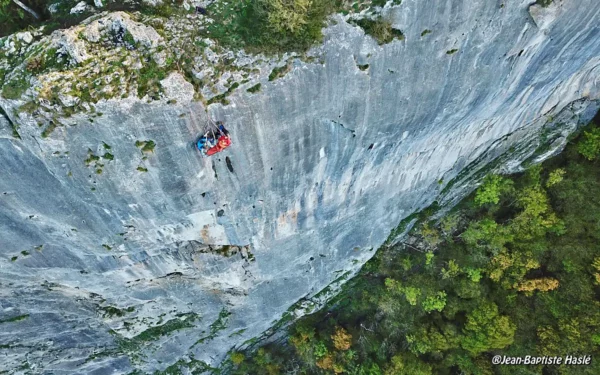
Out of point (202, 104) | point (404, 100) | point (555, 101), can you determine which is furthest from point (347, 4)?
point (555, 101)

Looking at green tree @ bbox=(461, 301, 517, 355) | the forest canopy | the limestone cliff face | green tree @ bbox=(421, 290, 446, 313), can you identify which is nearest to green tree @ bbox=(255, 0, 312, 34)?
the limestone cliff face

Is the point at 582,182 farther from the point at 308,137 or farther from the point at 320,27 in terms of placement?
the point at 320,27

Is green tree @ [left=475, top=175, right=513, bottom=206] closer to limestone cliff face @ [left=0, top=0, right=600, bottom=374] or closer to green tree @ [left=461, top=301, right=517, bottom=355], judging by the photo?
limestone cliff face @ [left=0, top=0, right=600, bottom=374]

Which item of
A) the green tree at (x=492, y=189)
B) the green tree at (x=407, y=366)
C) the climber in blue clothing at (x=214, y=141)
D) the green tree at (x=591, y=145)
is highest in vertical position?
the climber in blue clothing at (x=214, y=141)

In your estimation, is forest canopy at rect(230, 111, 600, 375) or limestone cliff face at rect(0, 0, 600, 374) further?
forest canopy at rect(230, 111, 600, 375)

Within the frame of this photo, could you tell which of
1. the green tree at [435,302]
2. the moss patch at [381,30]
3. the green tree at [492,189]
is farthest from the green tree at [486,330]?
the moss patch at [381,30]

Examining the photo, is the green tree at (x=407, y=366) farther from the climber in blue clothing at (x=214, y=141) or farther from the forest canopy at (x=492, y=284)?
the climber in blue clothing at (x=214, y=141)

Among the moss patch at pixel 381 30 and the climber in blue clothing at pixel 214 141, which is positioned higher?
the moss patch at pixel 381 30

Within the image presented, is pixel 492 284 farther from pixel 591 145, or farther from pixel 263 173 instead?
pixel 263 173
